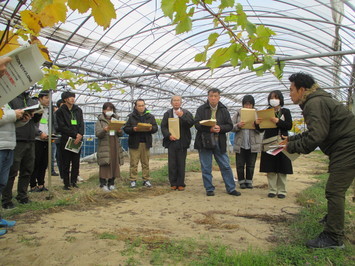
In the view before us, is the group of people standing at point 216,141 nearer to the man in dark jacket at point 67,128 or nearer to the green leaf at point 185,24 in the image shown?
the man in dark jacket at point 67,128

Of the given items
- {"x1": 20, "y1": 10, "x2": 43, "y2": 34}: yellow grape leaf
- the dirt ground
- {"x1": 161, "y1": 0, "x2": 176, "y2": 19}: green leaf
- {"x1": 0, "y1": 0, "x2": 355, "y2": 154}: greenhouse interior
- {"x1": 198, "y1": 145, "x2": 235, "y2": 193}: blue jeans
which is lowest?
the dirt ground

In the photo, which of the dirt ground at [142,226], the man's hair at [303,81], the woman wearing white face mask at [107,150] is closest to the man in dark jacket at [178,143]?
the dirt ground at [142,226]

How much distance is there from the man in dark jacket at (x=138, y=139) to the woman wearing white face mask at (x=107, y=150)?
24cm

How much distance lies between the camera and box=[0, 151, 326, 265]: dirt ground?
2219 mm

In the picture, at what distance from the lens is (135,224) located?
3.02m

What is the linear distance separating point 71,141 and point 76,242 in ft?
8.81

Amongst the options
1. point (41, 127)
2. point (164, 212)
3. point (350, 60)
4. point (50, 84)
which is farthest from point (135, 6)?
point (350, 60)

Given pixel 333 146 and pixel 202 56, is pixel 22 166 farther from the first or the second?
pixel 333 146

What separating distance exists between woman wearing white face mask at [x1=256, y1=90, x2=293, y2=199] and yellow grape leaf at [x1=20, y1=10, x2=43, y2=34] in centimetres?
358

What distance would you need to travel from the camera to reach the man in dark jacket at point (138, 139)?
5.03m

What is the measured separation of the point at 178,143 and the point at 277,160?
1.75m

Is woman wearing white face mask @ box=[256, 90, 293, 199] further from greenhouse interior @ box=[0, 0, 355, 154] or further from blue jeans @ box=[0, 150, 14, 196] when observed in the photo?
blue jeans @ box=[0, 150, 14, 196]

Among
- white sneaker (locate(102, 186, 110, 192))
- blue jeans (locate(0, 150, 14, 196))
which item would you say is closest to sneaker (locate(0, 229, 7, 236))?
blue jeans (locate(0, 150, 14, 196))

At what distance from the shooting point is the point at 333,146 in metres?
2.36
